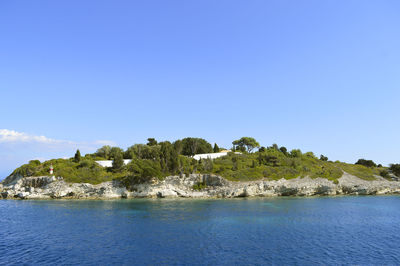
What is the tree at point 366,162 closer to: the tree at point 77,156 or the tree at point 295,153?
the tree at point 295,153

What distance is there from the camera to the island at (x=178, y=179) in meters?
71.8

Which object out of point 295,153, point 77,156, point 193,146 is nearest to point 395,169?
point 295,153

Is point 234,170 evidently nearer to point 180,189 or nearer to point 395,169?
point 180,189

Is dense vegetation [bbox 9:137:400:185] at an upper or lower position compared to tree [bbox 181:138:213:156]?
lower

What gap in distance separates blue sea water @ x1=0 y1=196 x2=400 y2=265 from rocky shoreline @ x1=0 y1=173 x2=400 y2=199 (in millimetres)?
24227

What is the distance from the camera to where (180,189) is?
2886 inches

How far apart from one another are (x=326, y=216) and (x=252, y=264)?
2684cm

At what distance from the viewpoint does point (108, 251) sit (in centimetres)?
2553

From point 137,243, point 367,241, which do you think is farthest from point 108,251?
point 367,241

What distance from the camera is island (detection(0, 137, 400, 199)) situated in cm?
7175

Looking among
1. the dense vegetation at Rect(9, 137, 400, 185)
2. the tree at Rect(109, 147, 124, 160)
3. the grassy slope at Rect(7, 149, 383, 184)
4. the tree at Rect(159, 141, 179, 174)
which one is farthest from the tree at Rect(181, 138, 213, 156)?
the tree at Rect(109, 147, 124, 160)

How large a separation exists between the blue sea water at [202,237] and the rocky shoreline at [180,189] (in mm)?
24227

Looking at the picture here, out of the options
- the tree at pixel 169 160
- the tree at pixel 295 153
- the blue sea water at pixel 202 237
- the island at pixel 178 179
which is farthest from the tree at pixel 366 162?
the tree at pixel 169 160

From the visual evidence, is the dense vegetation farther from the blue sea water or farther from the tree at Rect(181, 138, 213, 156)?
the blue sea water
